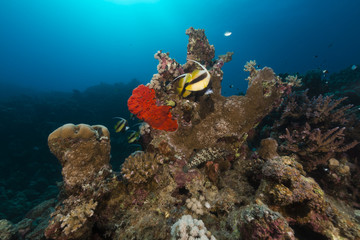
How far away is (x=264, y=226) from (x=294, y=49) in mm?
134355

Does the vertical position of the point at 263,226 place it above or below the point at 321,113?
below

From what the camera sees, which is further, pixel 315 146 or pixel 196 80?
pixel 315 146

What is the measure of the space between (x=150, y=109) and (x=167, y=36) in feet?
475

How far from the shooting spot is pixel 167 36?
12912cm

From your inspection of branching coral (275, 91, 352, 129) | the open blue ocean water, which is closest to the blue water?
the open blue ocean water

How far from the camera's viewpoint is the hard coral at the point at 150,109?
4211 millimetres

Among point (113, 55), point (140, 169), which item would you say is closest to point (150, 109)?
point (140, 169)

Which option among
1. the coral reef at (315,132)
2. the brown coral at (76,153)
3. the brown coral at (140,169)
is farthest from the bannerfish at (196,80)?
the coral reef at (315,132)

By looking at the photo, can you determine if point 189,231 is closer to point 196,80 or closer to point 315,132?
point 196,80

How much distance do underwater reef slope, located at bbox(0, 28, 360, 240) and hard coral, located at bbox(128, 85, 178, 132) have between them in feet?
0.09

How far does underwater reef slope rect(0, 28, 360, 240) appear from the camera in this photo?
260 cm

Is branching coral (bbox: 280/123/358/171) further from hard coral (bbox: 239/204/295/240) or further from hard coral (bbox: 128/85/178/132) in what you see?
hard coral (bbox: 128/85/178/132)

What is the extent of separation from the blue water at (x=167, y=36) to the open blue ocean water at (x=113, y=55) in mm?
580

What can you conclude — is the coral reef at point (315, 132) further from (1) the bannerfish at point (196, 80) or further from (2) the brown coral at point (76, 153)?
(2) the brown coral at point (76, 153)
